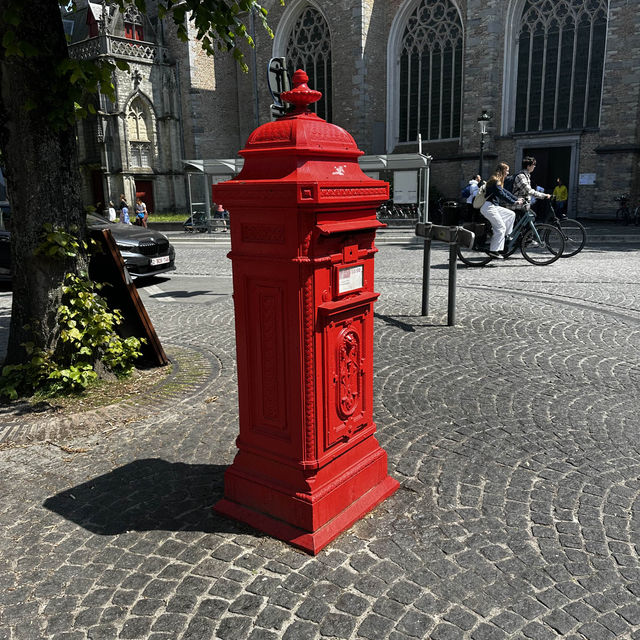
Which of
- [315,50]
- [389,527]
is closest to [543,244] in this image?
[389,527]

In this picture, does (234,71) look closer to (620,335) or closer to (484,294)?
(484,294)

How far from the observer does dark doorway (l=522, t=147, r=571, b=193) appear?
82.7 feet

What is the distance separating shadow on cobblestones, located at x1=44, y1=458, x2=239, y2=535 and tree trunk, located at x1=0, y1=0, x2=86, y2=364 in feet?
6.10

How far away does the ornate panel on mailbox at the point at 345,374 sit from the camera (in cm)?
290

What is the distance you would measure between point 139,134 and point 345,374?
34.1 m

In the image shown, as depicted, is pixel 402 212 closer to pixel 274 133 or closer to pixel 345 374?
pixel 345 374

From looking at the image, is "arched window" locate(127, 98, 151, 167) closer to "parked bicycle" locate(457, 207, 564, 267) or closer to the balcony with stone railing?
the balcony with stone railing

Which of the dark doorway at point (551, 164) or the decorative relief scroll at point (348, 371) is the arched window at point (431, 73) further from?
→ the decorative relief scroll at point (348, 371)

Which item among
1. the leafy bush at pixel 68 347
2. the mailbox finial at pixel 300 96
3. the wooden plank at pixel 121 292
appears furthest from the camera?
the wooden plank at pixel 121 292

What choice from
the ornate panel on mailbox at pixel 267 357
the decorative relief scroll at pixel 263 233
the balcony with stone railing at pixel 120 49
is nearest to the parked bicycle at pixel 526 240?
the ornate panel on mailbox at pixel 267 357

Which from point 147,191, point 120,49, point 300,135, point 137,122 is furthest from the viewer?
point 147,191

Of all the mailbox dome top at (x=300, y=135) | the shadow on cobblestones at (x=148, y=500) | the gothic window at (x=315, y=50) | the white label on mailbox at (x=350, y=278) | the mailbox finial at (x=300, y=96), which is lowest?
the shadow on cobblestones at (x=148, y=500)

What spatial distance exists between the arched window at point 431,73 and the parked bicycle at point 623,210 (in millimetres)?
8087

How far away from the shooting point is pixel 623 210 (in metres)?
22.1
